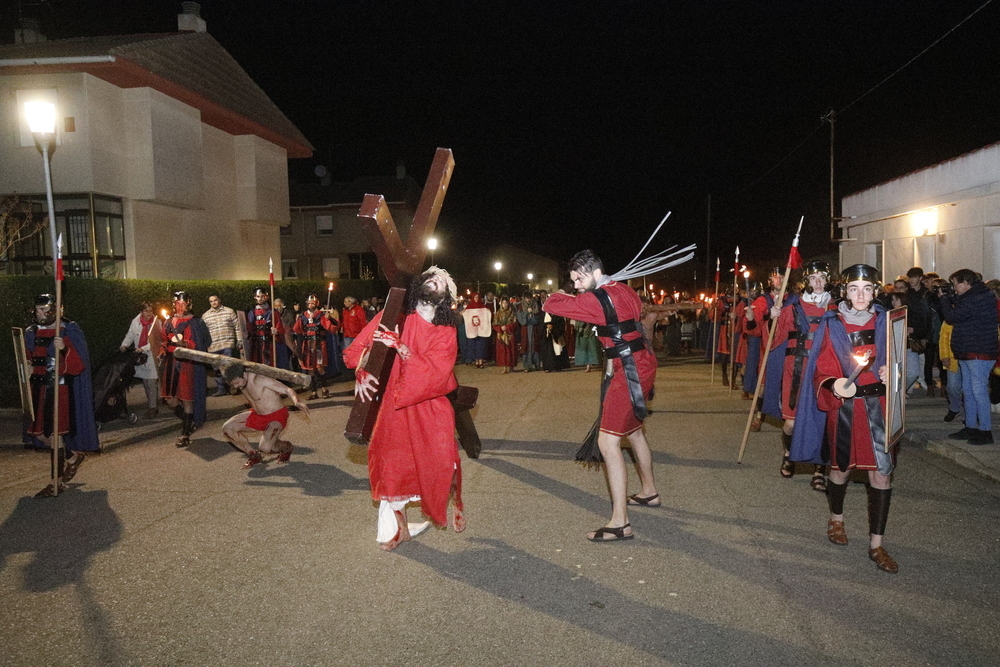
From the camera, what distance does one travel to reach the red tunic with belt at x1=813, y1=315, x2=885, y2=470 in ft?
15.0

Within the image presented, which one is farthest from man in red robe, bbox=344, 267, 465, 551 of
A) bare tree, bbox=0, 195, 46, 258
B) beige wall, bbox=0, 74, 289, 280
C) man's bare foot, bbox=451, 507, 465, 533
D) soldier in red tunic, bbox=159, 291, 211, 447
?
beige wall, bbox=0, 74, 289, 280

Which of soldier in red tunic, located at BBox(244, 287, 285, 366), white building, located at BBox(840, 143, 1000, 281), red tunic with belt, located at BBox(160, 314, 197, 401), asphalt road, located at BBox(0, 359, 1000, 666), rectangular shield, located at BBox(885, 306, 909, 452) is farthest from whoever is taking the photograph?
white building, located at BBox(840, 143, 1000, 281)

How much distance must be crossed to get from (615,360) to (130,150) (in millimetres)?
16919

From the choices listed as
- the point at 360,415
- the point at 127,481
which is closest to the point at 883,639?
the point at 360,415

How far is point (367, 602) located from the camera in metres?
4.10

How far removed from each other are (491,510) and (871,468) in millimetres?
2801

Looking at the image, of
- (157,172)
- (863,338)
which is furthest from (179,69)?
(863,338)

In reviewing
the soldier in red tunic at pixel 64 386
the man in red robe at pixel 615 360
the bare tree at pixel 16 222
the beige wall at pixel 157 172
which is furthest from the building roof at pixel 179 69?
the man in red robe at pixel 615 360

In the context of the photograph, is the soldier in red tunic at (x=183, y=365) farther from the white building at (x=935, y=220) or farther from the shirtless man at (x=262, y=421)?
the white building at (x=935, y=220)

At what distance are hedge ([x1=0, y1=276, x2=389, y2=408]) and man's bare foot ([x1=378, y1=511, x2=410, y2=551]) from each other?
584cm

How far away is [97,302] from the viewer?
1358 centimetres

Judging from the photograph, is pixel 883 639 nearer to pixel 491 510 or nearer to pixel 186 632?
pixel 491 510

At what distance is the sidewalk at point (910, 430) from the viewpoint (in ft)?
24.0

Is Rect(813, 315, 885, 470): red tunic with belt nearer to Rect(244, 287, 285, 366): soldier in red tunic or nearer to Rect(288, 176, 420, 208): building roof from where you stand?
Rect(244, 287, 285, 366): soldier in red tunic
